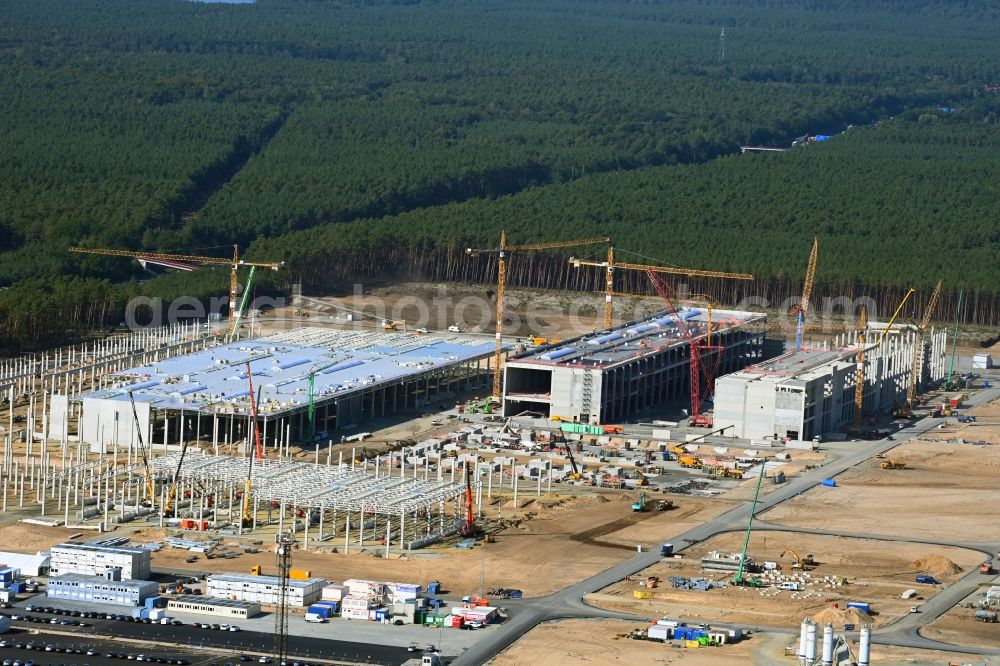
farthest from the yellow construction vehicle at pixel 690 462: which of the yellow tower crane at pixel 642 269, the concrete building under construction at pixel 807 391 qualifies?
the yellow tower crane at pixel 642 269

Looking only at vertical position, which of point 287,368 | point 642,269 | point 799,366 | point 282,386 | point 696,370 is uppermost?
point 642,269

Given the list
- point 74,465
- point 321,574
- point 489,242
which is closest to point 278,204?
point 489,242

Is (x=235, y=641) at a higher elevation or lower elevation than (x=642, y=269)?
lower

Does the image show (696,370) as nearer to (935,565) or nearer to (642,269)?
(642,269)

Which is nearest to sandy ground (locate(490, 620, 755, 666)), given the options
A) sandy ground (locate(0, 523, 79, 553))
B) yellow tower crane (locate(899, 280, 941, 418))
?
sandy ground (locate(0, 523, 79, 553))

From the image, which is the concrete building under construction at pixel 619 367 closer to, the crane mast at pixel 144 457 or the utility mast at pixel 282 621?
the crane mast at pixel 144 457

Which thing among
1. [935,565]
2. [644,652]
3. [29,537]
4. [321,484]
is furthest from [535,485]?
[644,652]
